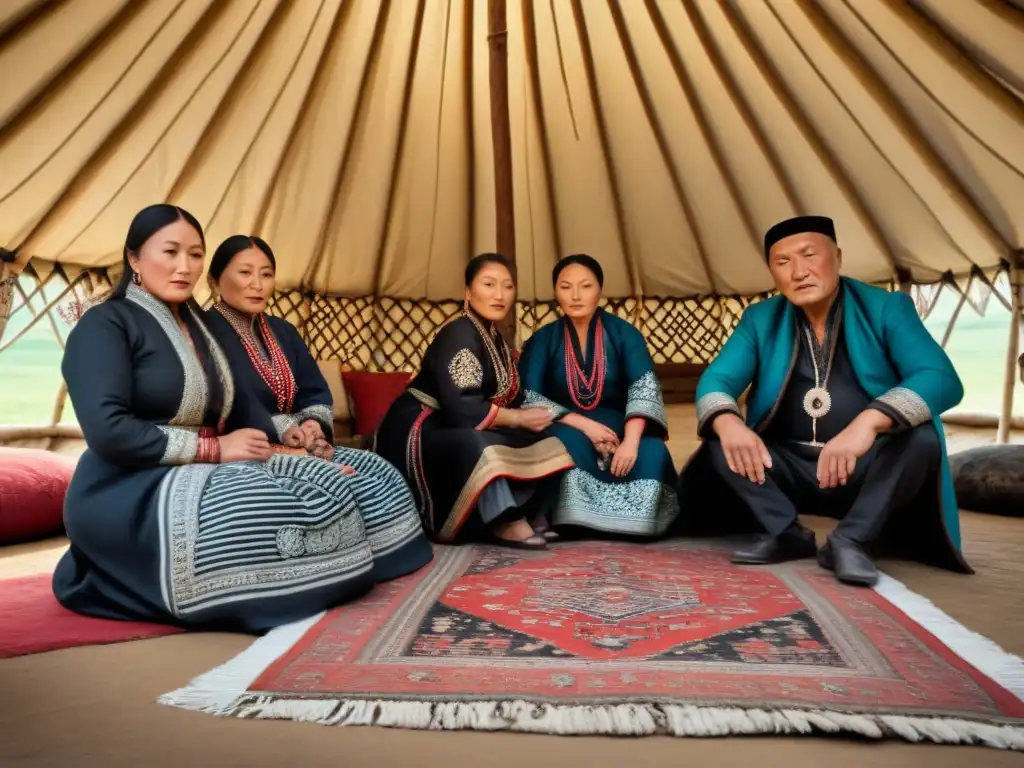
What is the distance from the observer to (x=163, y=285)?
166 centimetres

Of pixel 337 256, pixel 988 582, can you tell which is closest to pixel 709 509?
pixel 988 582

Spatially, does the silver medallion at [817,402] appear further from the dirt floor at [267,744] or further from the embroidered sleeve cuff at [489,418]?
the dirt floor at [267,744]

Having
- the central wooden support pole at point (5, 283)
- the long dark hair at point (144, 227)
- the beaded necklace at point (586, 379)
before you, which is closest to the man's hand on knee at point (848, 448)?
the beaded necklace at point (586, 379)

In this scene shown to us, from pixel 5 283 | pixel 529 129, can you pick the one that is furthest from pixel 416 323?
pixel 5 283

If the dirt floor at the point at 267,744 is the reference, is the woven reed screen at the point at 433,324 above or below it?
above

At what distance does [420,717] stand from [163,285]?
113 cm

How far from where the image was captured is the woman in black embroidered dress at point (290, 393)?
6.35 feet

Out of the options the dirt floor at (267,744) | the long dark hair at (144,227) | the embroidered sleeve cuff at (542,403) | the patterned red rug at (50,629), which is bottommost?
the patterned red rug at (50,629)

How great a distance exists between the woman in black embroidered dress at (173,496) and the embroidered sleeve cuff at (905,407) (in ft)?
4.38

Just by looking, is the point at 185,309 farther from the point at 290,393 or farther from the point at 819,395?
the point at 819,395

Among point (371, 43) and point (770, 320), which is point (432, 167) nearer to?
point (371, 43)

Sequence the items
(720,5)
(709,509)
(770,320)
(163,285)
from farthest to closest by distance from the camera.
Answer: (720,5) → (709,509) → (770,320) → (163,285)

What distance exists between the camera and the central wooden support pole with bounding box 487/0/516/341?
136 inches

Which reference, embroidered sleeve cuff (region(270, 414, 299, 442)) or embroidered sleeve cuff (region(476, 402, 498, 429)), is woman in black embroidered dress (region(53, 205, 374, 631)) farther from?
embroidered sleeve cuff (region(476, 402, 498, 429))
